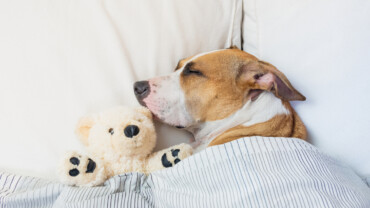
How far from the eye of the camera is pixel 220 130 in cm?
126

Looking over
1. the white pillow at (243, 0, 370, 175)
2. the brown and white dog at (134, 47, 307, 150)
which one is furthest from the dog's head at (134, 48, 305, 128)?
the white pillow at (243, 0, 370, 175)

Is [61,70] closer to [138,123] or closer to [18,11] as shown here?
[18,11]

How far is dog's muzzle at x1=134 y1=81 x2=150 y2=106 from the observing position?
1155 millimetres

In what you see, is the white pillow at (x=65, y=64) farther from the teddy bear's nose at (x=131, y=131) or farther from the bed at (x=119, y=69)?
the teddy bear's nose at (x=131, y=131)

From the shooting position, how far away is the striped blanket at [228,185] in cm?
92

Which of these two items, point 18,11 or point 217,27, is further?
point 217,27

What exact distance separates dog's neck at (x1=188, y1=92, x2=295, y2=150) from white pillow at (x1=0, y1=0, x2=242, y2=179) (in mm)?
125

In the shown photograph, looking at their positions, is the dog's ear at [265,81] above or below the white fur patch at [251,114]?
above

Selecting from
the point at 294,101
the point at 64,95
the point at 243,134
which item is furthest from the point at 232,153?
the point at 64,95

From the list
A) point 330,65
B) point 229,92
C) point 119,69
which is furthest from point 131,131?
point 330,65

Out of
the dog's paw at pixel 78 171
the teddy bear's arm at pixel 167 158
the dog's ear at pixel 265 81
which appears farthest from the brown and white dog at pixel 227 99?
the dog's paw at pixel 78 171

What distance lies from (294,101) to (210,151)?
0.44 meters

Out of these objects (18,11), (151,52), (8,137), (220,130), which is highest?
(18,11)

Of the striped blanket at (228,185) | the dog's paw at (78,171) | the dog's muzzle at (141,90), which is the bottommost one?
the striped blanket at (228,185)
